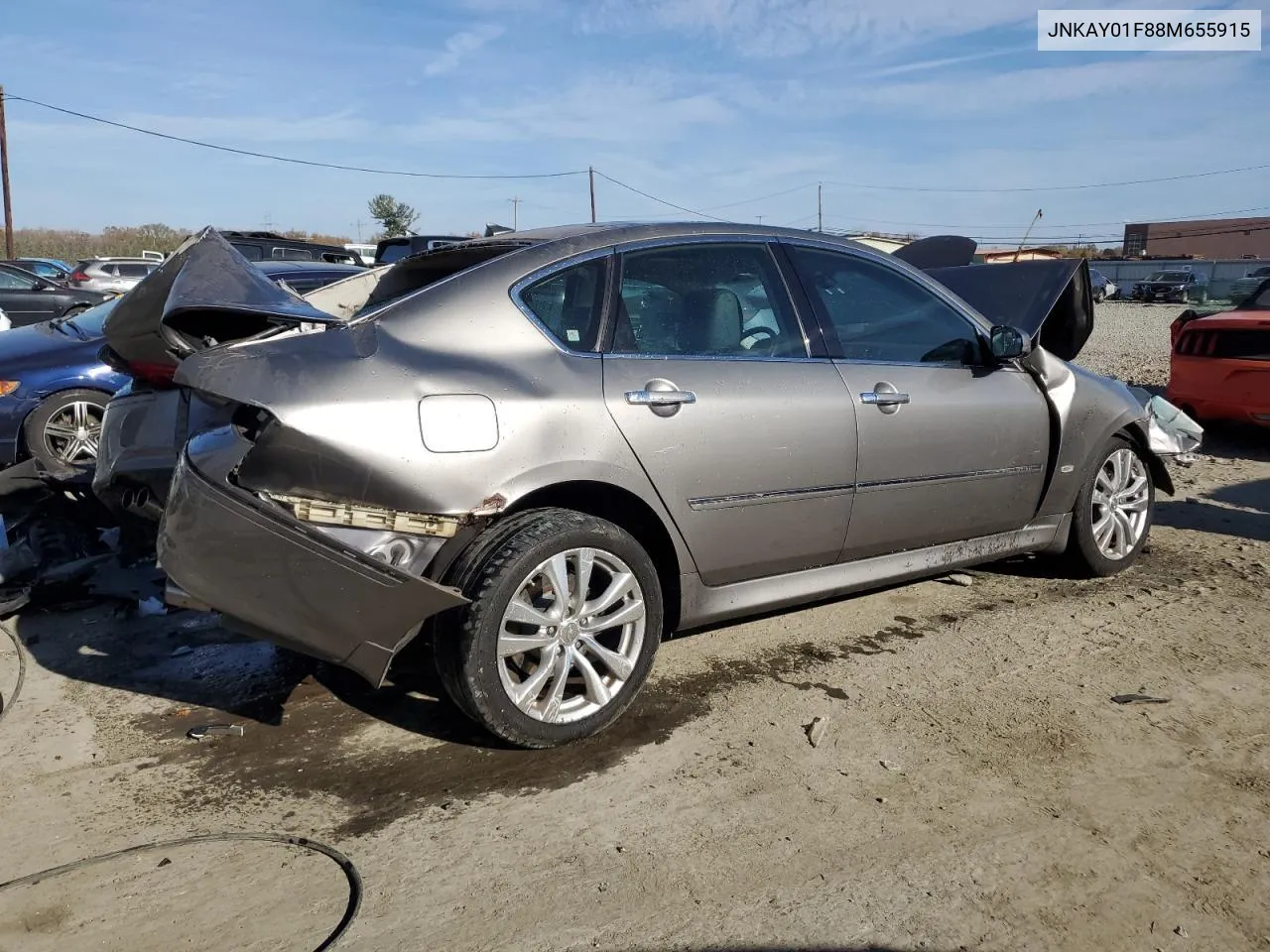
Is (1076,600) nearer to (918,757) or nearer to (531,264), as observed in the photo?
(918,757)

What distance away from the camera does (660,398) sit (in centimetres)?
348

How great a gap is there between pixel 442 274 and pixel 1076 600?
10.7ft

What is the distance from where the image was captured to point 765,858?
2654mm

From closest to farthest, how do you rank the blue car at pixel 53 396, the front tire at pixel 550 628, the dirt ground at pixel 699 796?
1. the dirt ground at pixel 699 796
2. the front tire at pixel 550 628
3. the blue car at pixel 53 396

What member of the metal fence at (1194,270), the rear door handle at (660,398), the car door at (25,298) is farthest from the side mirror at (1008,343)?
the metal fence at (1194,270)

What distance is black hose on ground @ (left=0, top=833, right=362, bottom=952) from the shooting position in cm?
243

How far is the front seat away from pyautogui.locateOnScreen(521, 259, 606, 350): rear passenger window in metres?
0.37

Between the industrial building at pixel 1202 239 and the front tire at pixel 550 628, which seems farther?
the industrial building at pixel 1202 239

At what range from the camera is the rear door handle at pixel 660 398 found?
11.3ft

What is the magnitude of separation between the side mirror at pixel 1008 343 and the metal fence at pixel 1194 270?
4482 centimetres

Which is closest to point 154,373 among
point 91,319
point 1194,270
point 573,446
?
point 573,446

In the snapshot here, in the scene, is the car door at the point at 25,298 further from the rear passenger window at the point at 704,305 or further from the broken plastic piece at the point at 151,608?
the rear passenger window at the point at 704,305

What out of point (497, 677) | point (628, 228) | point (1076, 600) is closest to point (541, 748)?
point (497, 677)

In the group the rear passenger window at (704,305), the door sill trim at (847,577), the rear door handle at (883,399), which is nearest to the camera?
the rear passenger window at (704,305)
